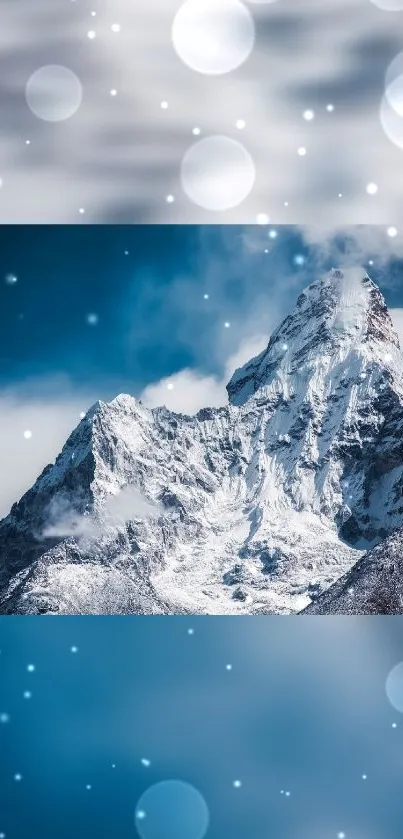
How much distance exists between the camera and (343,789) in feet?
7.09

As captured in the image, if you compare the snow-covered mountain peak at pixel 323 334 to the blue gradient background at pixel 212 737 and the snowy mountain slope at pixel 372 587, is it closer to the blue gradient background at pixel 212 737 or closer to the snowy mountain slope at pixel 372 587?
the snowy mountain slope at pixel 372 587

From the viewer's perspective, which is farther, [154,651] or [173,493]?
[173,493]
